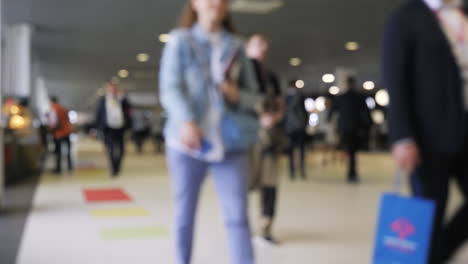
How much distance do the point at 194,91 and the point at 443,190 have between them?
3.52 feet

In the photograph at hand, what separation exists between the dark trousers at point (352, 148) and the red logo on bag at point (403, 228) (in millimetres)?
6535

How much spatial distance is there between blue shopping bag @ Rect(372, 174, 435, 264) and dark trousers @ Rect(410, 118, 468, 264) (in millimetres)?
132

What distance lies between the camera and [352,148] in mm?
8414

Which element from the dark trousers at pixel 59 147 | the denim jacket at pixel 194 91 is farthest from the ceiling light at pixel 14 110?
the denim jacket at pixel 194 91

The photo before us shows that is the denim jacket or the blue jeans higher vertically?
the denim jacket

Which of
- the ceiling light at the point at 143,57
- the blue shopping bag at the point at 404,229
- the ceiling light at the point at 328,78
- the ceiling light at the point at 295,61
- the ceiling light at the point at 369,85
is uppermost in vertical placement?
the ceiling light at the point at 143,57

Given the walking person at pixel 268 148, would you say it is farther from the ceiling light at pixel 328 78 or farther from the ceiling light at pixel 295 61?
the ceiling light at pixel 328 78

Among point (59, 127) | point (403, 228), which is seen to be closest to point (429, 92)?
point (403, 228)

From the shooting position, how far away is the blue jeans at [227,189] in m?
2.20

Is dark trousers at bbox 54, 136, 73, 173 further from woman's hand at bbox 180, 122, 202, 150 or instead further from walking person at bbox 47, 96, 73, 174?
woman's hand at bbox 180, 122, 202, 150

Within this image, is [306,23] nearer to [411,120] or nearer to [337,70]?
[337,70]

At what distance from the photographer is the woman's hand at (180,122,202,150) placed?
2053 mm

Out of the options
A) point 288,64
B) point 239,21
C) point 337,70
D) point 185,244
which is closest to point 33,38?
point 239,21

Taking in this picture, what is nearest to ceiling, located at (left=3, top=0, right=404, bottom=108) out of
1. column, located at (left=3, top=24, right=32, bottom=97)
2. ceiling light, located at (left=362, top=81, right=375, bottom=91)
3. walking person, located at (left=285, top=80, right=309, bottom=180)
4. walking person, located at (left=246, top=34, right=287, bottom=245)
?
column, located at (left=3, top=24, right=32, bottom=97)
